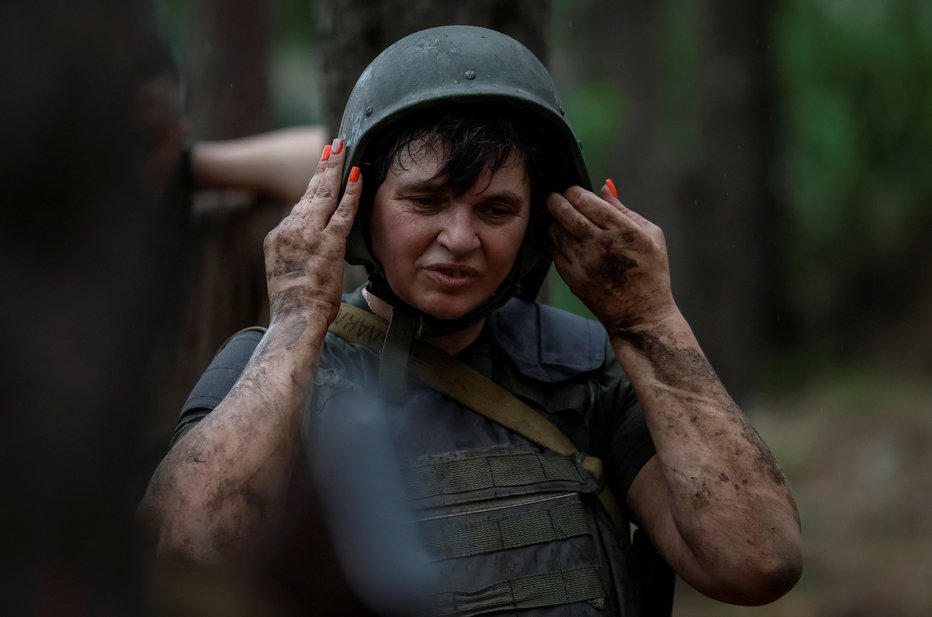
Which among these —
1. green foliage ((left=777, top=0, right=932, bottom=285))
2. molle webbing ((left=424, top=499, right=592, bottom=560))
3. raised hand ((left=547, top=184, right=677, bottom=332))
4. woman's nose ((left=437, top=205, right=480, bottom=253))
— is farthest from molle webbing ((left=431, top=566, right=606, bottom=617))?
green foliage ((left=777, top=0, right=932, bottom=285))

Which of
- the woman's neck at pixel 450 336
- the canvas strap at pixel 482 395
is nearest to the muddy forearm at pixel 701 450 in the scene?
the canvas strap at pixel 482 395

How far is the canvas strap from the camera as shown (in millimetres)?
2938

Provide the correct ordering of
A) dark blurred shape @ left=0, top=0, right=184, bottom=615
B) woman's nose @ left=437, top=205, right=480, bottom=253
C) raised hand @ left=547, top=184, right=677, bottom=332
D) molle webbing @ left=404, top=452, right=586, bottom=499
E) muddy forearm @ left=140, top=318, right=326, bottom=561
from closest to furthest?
dark blurred shape @ left=0, top=0, right=184, bottom=615
muddy forearm @ left=140, top=318, right=326, bottom=561
molle webbing @ left=404, top=452, right=586, bottom=499
woman's nose @ left=437, top=205, right=480, bottom=253
raised hand @ left=547, top=184, right=677, bottom=332

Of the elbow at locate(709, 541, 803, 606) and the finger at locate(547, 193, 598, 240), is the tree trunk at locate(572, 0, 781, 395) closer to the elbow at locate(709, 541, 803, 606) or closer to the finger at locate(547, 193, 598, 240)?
the finger at locate(547, 193, 598, 240)

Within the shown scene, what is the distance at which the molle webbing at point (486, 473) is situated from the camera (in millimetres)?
2732

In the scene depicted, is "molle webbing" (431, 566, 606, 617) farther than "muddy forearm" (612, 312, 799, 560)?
No

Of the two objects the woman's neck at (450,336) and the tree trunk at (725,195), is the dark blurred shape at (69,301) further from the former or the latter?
the tree trunk at (725,195)

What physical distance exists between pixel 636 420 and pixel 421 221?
742 mm

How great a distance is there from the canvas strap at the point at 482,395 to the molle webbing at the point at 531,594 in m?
0.22

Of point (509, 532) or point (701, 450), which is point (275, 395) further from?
point (701, 450)

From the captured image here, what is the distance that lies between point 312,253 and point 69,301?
2256 millimetres

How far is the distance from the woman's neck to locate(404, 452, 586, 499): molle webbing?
15.0 inches

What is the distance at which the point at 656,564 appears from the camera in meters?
A: 3.07

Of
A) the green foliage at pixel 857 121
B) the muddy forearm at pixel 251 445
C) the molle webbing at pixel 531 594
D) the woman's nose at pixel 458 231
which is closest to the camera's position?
the muddy forearm at pixel 251 445
